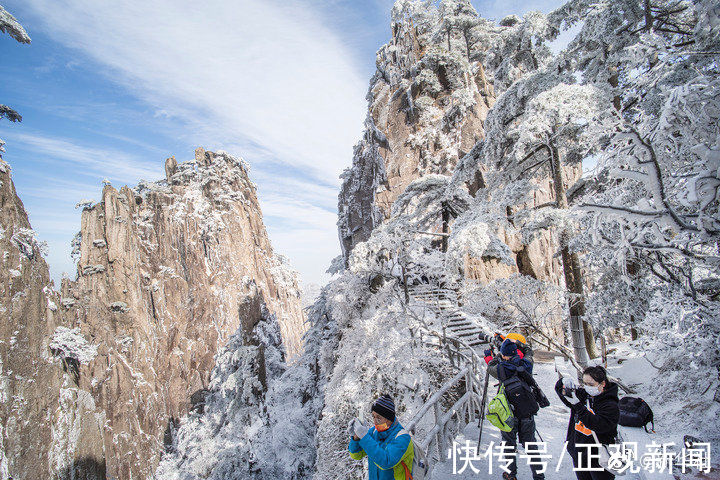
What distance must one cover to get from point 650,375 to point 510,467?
22.1 feet

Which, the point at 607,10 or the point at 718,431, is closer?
the point at 718,431

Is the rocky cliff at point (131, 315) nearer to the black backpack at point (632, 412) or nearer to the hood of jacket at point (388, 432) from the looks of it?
the hood of jacket at point (388, 432)

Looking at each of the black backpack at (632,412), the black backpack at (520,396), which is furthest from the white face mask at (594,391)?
the black backpack at (632,412)

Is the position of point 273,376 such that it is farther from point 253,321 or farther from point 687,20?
point 687,20

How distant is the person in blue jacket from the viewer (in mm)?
2191

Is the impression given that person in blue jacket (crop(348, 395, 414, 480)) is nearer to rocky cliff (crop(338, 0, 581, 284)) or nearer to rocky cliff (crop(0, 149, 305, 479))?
rocky cliff (crop(338, 0, 581, 284))

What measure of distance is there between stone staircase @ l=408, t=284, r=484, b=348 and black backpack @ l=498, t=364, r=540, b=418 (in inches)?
271

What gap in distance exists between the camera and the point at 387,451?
7.25 ft

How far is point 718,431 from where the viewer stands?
12.0 feet

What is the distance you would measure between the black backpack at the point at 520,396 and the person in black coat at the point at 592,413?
1.61ft

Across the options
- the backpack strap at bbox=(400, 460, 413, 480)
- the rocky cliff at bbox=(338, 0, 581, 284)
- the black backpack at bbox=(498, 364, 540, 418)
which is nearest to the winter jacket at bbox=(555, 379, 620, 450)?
the black backpack at bbox=(498, 364, 540, 418)

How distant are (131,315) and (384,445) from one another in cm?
3874

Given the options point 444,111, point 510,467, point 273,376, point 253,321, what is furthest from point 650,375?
point 253,321

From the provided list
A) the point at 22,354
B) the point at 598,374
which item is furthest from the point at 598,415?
the point at 22,354
